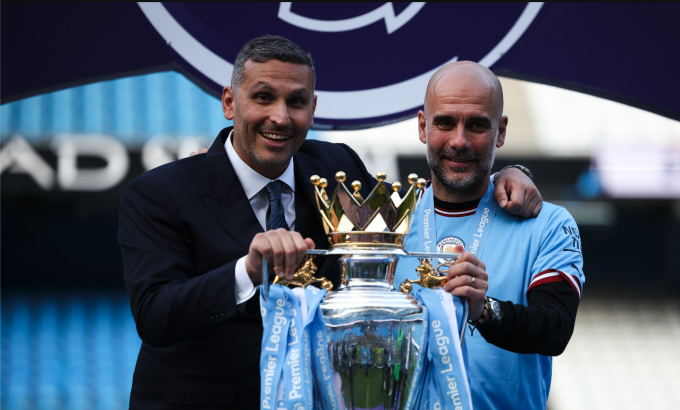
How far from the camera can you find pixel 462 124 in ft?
5.68

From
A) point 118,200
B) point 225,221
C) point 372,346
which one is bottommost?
point 372,346

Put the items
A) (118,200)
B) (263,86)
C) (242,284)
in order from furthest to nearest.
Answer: (118,200) < (263,86) < (242,284)

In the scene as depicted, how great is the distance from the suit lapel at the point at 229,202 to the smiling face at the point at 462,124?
1.64ft

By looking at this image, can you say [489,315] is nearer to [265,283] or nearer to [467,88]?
[265,283]

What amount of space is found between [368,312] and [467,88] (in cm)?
79

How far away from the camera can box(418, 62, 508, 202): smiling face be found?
1.73 m

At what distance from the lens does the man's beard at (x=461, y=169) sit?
1745 mm

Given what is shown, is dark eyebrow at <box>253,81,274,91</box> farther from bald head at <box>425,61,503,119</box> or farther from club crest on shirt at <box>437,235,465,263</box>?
club crest on shirt at <box>437,235,465,263</box>

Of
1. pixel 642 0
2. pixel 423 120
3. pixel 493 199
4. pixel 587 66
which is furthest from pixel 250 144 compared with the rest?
pixel 642 0

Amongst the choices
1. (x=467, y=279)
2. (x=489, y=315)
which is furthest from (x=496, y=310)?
(x=467, y=279)

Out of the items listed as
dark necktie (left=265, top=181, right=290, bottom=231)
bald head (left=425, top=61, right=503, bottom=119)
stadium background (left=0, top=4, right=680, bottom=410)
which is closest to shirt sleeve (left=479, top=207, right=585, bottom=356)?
bald head (left=425, top=61, right=503, bottom=119)

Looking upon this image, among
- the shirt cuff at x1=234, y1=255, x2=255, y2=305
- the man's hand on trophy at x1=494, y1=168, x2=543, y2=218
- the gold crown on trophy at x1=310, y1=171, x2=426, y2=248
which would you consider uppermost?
the man's hand on trophy at x1=494, y1=168, x2=543, y2=218

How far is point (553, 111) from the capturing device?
29.8ft

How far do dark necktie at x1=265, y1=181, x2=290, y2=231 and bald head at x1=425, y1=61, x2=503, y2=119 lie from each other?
1.47ft
